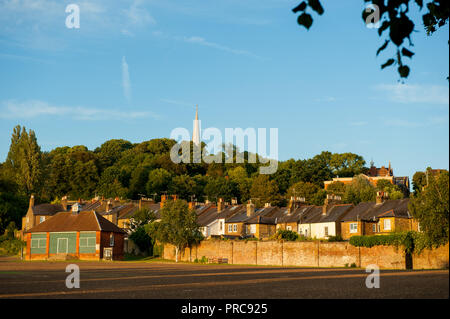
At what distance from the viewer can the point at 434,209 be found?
1519 inches

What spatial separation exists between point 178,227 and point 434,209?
31717mm

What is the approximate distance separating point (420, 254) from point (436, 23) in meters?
33.3

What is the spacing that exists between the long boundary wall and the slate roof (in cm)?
1733

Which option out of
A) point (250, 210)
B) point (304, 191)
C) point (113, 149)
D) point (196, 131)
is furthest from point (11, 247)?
point (196, 131)

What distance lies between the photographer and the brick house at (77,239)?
66.9 meters

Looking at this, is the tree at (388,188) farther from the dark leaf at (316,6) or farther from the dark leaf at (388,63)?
the dark leaf at (316,6)

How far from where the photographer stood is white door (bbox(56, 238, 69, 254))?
224ft

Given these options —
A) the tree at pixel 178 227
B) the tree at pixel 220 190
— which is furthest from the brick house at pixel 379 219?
the tree at pixel 220 190

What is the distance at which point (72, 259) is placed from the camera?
218ft

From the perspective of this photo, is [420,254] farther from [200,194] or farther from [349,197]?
[200,194]

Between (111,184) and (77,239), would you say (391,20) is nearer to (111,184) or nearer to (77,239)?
(77,239)
